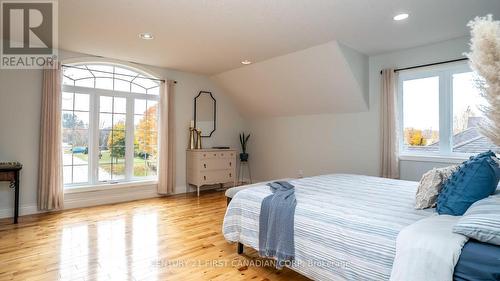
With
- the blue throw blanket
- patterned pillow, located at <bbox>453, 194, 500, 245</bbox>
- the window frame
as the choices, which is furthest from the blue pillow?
the window frame

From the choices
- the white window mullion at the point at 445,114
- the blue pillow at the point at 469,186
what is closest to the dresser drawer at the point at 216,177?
the white window mullion at the point at 445,114

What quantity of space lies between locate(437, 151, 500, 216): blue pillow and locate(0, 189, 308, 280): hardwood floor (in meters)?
1.14

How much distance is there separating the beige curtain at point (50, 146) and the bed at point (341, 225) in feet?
9.54

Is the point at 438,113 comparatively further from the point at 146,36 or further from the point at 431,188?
the point at 146,36

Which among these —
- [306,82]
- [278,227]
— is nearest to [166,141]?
[306,82]

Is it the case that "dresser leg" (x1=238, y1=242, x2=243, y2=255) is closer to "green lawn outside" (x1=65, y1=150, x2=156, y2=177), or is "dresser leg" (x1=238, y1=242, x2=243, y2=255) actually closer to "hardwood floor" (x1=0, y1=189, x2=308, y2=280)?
"hardwood floor" (x1=0, y1=189, x2=308, y2=280)

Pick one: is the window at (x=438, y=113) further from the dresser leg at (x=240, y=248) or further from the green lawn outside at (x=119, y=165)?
the green lawn outside at (x=119, y=165)

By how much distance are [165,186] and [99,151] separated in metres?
1.23

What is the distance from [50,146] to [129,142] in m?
1.16

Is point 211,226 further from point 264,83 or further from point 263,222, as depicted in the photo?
Result: point 264,83

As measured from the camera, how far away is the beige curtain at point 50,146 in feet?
12.2

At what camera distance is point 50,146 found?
148 inches

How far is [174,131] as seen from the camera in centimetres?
505

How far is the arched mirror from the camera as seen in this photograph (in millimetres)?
5409
